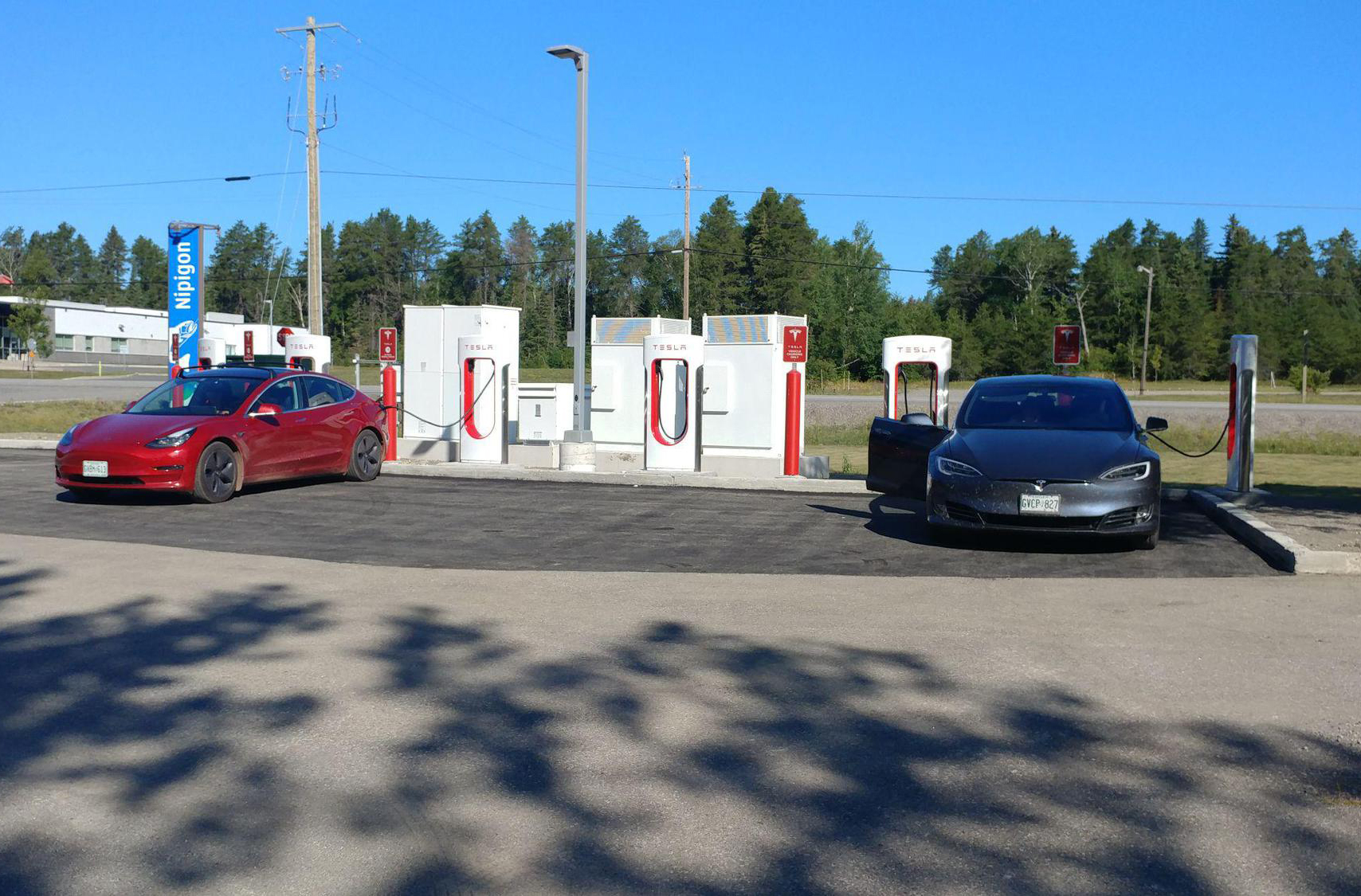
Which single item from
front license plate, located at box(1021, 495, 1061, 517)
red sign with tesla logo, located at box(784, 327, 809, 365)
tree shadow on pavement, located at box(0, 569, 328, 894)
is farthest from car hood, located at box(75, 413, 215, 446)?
front license plate, located at box(1021, 495, 1061, 517)

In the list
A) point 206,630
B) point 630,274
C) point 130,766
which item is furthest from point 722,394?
point 630,274

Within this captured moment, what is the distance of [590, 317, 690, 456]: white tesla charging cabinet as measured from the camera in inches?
794

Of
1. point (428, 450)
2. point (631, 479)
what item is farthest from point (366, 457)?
point (428, 450)

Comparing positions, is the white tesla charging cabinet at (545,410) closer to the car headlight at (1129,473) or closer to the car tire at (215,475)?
the car tire at (215,475)

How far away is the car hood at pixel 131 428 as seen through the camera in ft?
41.2

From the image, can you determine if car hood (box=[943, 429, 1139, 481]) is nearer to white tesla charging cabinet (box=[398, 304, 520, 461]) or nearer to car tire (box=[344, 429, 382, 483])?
car tire (box=[344, 429, 382, 483])

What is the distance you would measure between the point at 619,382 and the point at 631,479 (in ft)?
16.5

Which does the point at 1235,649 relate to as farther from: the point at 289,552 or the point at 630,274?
the point at 630,274

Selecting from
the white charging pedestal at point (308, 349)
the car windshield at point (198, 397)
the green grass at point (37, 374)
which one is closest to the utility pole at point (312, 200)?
the white charging pedestal at point (308, 349)

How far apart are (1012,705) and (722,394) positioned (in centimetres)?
1400

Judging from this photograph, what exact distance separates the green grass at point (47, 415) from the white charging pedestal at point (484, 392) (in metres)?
9.96

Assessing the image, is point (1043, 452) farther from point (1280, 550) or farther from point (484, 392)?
point (484, 392)

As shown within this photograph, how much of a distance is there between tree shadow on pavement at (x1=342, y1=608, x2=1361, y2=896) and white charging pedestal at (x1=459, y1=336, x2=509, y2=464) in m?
12.5

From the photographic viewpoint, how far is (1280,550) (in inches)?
342
